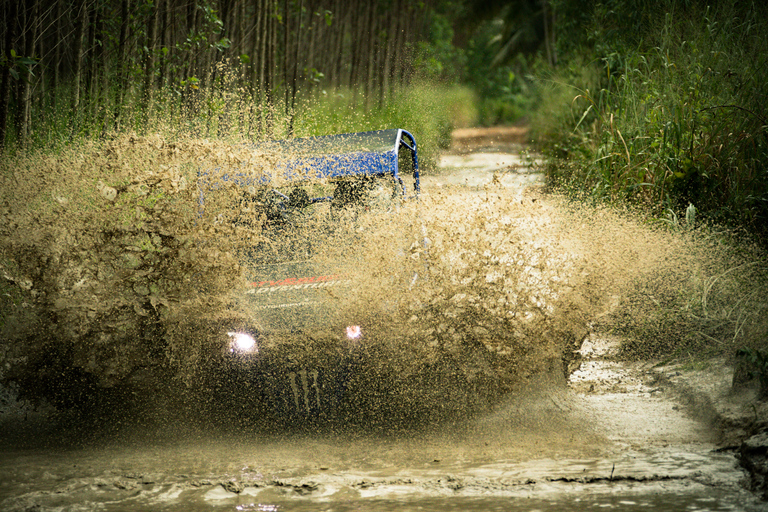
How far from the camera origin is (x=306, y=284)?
4.76 m

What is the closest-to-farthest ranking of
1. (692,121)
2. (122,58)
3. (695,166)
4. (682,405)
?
1. (682,405)
2. (695,166)
3. (692,121)
4. (122,58)

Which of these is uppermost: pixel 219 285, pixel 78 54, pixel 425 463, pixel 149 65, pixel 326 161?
pixel 149 65

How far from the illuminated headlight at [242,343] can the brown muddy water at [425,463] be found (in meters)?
0.52

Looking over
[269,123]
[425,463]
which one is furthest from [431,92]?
[425,463]

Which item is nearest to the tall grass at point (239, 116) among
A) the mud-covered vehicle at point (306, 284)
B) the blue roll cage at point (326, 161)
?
the blue roll cage at point (326, 161)

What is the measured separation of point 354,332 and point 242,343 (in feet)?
2.26

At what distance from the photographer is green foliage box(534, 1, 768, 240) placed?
241 inches

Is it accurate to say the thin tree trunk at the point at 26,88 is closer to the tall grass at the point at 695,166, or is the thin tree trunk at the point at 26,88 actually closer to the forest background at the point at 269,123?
the forest background at the point at 269,123

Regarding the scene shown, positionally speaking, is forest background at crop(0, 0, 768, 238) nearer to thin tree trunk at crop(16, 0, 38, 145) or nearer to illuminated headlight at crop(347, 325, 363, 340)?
thin tree trunk at crop(16, 0, 38, 145)

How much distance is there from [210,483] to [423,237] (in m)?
2.15

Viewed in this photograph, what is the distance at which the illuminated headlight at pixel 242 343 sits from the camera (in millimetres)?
4258

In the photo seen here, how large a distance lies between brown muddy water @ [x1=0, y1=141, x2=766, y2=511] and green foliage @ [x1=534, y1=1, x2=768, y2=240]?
7.36 feet

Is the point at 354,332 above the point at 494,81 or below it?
below

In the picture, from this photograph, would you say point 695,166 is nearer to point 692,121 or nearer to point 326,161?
point 692,121
